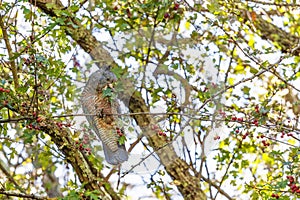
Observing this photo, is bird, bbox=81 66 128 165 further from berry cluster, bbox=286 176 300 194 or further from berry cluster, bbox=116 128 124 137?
berry cluster, bbox=286 176 300 194

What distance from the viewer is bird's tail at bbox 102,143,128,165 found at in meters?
1.49

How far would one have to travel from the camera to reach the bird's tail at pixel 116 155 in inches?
58.8

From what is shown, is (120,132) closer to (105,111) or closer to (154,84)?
(105,111)

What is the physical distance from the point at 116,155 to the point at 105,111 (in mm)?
114

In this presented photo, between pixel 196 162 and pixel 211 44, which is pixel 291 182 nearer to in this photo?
pixel 196 162

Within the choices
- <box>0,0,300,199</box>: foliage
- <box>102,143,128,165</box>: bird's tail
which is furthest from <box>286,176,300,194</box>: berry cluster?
<box>102,143,128,165</box>: bird's tail

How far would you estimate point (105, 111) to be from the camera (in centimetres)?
146

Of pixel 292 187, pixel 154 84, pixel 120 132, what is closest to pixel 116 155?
pixel 120 132

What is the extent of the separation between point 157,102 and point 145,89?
4.2 inches

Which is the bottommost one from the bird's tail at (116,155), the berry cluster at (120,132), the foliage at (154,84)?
the bird's tail at (116,155)

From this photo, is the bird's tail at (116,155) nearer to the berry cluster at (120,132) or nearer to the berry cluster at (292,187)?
the berry cluster at (120,132)

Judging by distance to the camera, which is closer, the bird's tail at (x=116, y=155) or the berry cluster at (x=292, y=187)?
the bird's tail at (x=116, y=155)

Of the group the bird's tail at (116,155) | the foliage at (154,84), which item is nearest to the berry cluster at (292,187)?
the foliage at (154,84)

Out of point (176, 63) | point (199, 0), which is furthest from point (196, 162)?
point (176, 63)
